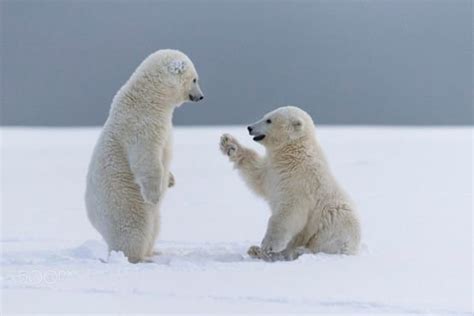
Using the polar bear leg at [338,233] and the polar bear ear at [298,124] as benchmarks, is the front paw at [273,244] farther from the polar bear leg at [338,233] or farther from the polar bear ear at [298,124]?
the polar bear ear at [298,124]

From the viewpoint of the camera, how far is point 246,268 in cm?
428

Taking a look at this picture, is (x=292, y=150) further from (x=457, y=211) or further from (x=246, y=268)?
(x=457, y=211)

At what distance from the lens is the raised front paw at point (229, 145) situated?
17.8ft

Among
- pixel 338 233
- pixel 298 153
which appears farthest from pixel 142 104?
pixel 338 233

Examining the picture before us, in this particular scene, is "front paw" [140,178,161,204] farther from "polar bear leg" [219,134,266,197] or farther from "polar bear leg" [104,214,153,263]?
"polar bear leg" [219,134,266,197]

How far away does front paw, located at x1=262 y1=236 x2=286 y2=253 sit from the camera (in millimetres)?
4797

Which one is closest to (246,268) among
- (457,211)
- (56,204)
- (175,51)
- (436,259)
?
(436,259)

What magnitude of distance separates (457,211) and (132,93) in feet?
13.0

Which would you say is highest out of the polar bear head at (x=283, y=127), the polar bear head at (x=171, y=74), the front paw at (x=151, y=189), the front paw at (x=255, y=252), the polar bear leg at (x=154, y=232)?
the polar bear head at (x=171, y=74)

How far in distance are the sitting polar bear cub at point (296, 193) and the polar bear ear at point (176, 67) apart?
2.31 ft

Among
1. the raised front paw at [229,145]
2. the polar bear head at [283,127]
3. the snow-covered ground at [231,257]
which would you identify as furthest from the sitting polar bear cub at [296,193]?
the snow-covered ground at [231,257]

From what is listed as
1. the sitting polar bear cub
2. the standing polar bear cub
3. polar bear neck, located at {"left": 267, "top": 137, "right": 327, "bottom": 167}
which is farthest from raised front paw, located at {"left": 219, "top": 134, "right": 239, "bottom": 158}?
the standing polar bear cub

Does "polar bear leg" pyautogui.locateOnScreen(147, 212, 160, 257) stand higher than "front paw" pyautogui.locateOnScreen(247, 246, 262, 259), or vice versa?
"polar bear leg" pyautogui.locateOnScreen(147, 212, 160, 257)

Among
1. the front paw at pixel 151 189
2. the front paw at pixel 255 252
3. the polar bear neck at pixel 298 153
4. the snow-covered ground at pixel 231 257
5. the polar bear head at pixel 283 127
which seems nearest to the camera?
the snow-covered ground at pixel 231 257
